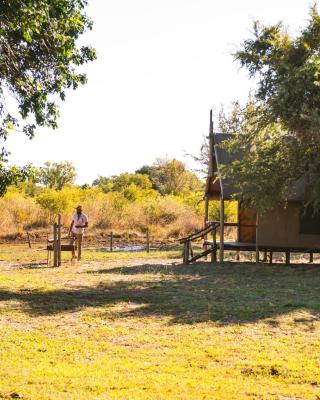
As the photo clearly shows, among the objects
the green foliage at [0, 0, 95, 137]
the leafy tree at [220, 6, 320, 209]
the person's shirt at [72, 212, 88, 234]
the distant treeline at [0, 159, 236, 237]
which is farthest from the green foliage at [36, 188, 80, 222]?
the green foliage at [0, 0, 95, 137]

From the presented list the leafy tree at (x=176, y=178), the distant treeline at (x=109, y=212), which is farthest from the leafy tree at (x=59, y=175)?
the distant treeline at (x=109, y=212)

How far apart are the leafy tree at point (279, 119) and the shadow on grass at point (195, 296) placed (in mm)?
3058

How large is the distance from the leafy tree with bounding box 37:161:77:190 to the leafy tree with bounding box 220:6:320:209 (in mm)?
61078

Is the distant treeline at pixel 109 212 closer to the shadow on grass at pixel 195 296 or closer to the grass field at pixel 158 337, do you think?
the shadow on grass at pixel 195 296

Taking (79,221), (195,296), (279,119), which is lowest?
(195,296)

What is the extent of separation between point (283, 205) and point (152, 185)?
61.8m

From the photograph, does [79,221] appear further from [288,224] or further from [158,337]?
[158,337]

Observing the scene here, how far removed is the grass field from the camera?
6551mm

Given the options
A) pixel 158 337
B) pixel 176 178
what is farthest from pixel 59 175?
→ pixel 158 337

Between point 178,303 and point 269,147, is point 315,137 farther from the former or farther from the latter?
point 178,303

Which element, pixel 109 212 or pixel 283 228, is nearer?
pixel 283 228

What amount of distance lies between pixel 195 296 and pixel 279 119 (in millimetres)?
8673

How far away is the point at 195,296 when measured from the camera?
44.9 feet

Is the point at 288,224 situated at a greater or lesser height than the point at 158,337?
greater
